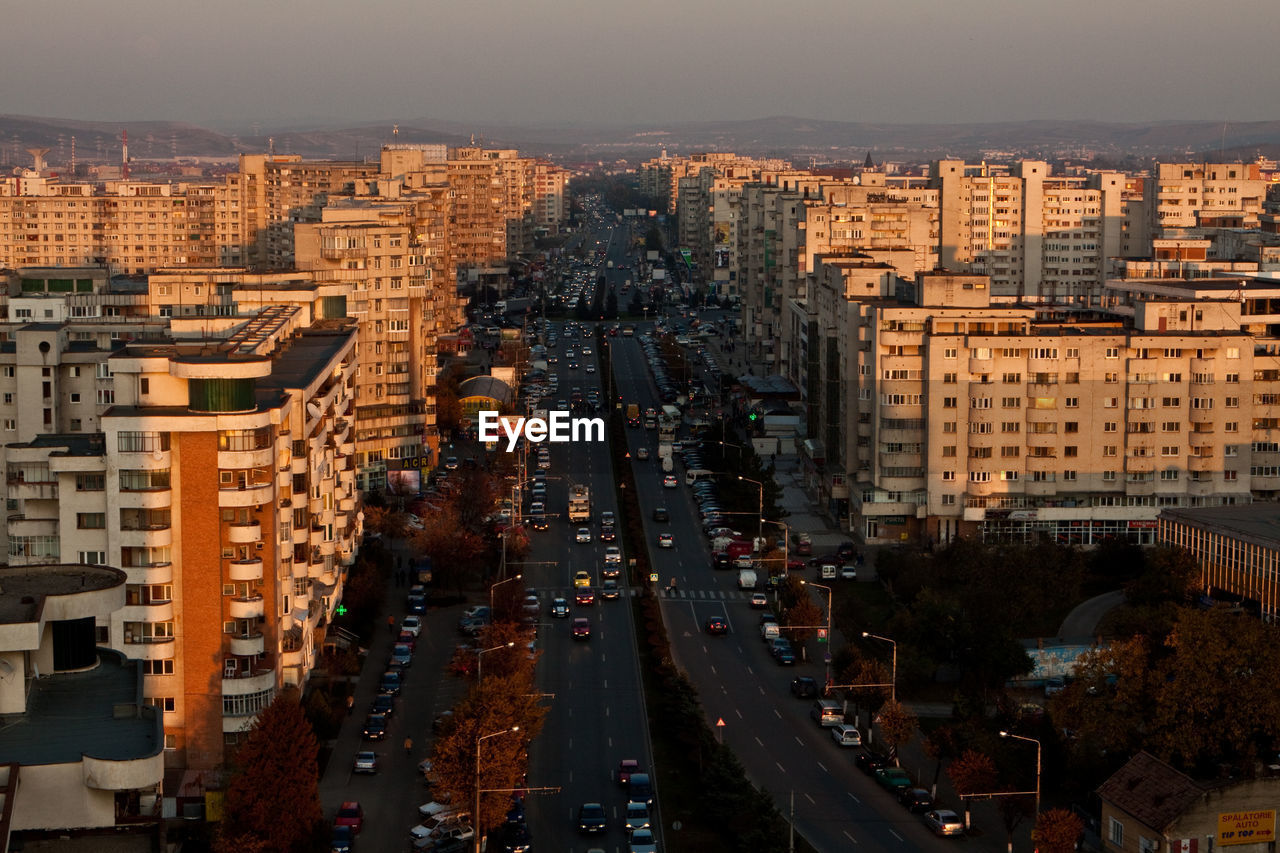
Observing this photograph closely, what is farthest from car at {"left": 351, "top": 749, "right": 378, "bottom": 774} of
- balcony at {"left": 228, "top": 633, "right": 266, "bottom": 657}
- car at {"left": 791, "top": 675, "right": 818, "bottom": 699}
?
car at {"left": 791, "top": 675, "right": 818, "bottom": 699}

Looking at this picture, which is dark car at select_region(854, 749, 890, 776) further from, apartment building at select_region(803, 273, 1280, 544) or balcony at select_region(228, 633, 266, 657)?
apartment building at select_region(803, 273, 1280, 544)

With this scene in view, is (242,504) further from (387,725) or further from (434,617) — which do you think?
(434,617)

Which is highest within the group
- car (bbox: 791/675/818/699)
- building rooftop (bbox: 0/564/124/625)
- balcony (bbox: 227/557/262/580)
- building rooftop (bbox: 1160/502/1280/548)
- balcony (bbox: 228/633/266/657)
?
building rooftop (bbox: 0/564/124/625)

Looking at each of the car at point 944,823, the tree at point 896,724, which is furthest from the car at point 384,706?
the car at point 944,823

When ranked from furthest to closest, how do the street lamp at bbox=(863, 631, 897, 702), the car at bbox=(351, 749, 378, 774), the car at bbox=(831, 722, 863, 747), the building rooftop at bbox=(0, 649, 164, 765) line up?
the street lamp at bbox=(863, 631, 897, 702), the car at bbox=(831, 722, 863, 747), the car at bbox=(351, 749, 378, 774), the building rooftop at bbox=(0, 649, 164, 765)

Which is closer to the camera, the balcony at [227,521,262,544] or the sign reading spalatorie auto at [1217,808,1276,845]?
the sign reading spalatorie auto at [1217,808,1276,845]
